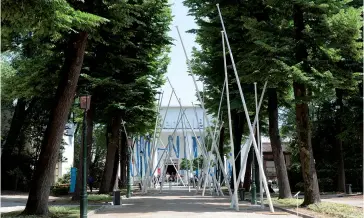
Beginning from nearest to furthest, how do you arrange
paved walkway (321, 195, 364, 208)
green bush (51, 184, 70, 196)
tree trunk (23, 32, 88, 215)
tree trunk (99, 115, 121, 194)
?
1. tree trunk (23, 32, 88, 215)
2. paved walkway (321, 195, 364, 208)
3. tree trunk (99, 115, 121, 194)
4. green bush (51, 184, 70, 196)

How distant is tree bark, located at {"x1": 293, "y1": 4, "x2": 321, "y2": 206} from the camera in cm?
1856

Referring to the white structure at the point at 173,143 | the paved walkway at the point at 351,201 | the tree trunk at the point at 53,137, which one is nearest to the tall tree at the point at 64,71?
the tree trunk at the point at 53,137

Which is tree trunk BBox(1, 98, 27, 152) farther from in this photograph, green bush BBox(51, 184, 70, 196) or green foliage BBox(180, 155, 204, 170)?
green foliage BBox(180, 155, 204, 170)

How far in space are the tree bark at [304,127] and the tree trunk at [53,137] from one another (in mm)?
8923

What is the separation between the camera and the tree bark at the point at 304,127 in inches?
731

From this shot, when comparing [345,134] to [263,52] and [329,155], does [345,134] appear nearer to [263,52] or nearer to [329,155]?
[329,155]

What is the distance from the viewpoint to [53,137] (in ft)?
51.2

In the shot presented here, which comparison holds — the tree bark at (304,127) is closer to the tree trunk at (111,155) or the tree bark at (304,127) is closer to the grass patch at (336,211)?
the grass patch at (336,211)

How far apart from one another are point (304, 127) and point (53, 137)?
34.8ft

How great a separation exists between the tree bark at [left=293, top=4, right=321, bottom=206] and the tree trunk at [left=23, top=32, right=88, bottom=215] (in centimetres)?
892

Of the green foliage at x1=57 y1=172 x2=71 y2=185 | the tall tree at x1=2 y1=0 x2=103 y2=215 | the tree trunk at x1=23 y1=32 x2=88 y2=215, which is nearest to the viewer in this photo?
the tall tree at x1=2 y1=0 x2=103 y2=215

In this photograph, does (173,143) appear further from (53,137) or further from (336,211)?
(336,211)

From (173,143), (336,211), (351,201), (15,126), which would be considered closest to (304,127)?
(336,211)

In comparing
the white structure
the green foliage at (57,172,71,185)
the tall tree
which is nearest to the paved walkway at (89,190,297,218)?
the tall tree
